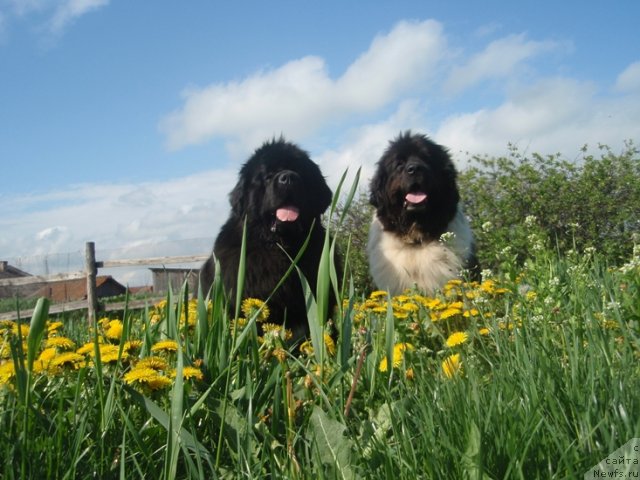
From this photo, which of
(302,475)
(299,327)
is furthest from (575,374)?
(299,327)

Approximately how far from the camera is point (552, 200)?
27.5 ft

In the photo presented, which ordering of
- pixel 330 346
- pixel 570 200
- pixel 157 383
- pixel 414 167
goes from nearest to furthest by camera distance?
pixel 157 383 → pixel 330 346 → pixel 414 167 → pixel 570 200

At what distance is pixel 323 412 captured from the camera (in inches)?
58.4

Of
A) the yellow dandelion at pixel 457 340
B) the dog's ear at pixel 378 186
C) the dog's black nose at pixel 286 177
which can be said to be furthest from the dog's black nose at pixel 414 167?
the yellow dandelion at pixel 457 340

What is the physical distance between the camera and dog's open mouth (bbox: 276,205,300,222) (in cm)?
440

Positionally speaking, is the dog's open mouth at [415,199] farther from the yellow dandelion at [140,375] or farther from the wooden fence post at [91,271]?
the wooden fence post at [91,271]

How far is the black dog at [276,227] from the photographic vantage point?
4.18 m

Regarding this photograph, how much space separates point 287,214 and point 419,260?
69.6 inches

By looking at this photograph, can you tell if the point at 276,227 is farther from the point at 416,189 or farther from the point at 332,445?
the point at 332,445

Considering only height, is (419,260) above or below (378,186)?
below

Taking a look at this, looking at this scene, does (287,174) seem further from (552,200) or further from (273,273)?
(552,200)

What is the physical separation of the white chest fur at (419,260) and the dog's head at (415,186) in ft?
0.43

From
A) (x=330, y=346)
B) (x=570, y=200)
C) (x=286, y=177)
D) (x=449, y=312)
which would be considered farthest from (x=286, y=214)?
(x=570, y=200)

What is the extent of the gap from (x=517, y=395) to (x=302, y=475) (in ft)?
1.77
